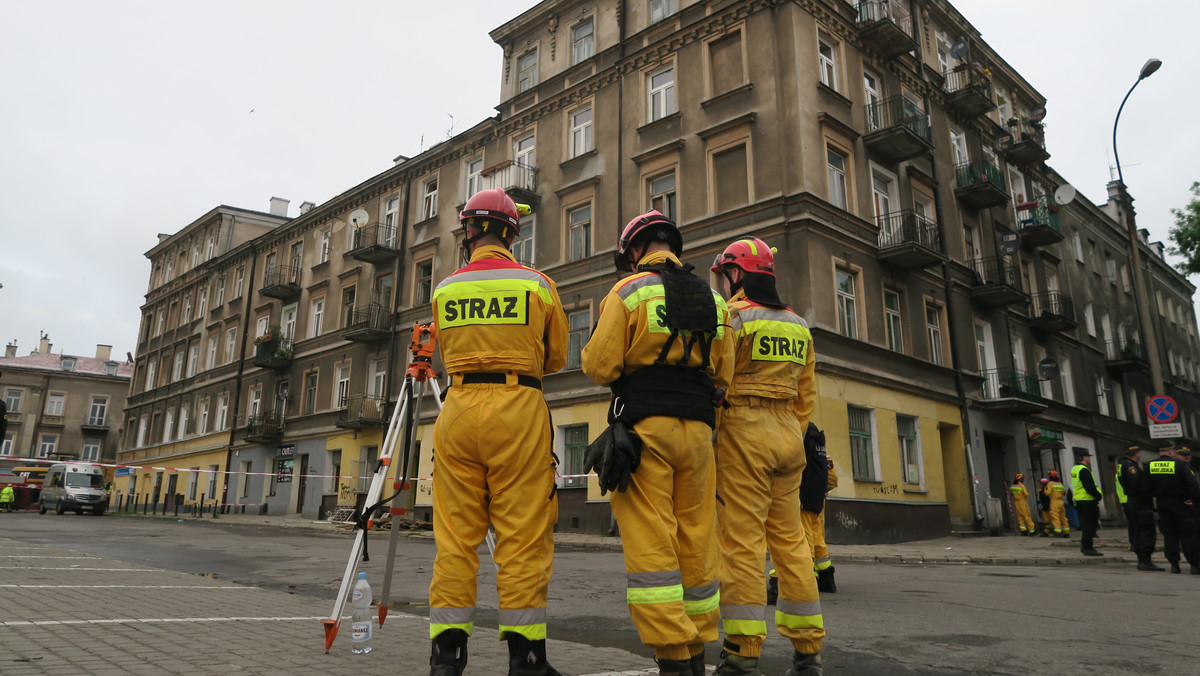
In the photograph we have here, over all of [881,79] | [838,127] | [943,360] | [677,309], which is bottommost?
[677,309]

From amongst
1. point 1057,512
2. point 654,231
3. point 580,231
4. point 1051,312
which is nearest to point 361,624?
point 654,231

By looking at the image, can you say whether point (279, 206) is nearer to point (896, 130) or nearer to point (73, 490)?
point (73, 490)

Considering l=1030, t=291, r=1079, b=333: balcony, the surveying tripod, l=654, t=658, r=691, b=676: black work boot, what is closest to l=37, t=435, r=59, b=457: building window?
l=1030, t=291, r=1079, b=333: balcony

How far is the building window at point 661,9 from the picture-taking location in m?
21.8

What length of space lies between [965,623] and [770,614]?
4.89 feet

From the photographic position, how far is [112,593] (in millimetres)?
6176

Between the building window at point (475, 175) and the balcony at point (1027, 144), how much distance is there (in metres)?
19.0

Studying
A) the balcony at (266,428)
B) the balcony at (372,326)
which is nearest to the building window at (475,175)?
the balcony at (372,326)

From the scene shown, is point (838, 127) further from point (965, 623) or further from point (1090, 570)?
point (965, 623)

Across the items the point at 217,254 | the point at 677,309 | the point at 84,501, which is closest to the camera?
the point at 677,309

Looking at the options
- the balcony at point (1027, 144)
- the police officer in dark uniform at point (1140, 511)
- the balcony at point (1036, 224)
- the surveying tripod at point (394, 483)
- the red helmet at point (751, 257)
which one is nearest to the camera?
the surveying tripod at point (394, 483)

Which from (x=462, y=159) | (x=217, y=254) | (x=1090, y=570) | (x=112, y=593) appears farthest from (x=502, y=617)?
(x=217, y=254)

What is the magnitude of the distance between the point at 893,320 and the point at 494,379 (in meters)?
18.2

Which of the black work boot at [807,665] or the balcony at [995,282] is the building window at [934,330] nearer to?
the balcony at [995,282]
